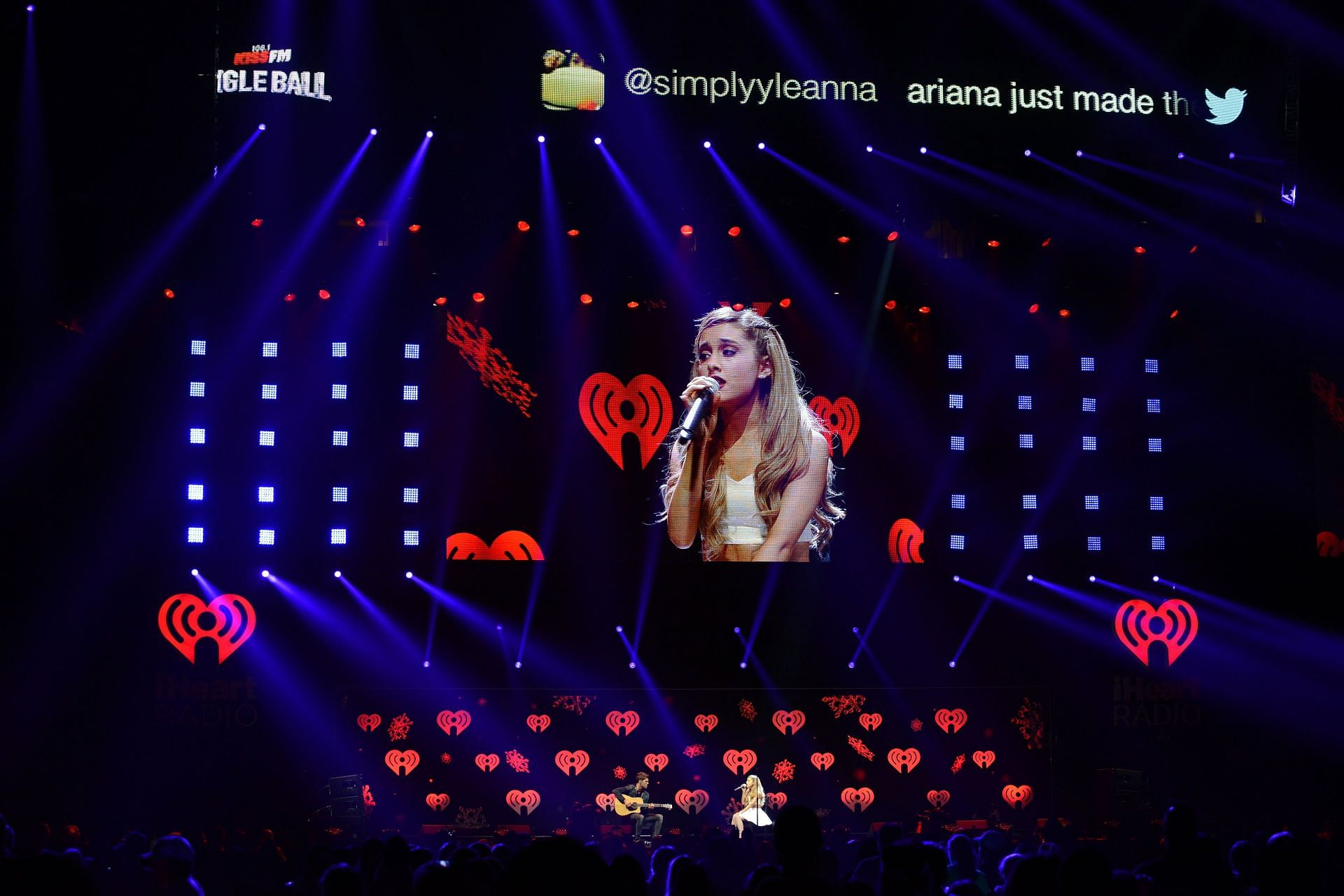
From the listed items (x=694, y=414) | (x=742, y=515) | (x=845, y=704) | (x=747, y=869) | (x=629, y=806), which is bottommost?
(x=629, y=806)

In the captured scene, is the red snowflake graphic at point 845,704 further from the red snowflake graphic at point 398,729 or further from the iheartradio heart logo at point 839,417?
the red snowflake graphic at point 398,729

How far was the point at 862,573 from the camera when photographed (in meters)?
16.6

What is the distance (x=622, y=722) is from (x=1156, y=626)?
7322 millimetres

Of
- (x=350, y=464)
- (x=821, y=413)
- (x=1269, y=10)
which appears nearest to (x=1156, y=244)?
(x=1269, y=10)

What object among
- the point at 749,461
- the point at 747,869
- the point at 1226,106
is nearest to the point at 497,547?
the point at 749,461

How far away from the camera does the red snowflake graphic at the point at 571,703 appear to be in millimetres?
15953

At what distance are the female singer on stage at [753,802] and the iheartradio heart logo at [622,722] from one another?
158cm

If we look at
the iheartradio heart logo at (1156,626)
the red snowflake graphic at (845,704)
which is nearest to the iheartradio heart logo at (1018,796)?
the red snowflake graphic at (845,704)

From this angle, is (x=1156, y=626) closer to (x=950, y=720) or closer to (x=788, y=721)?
(x=950, y=720)

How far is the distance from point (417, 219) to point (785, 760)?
27.5ft

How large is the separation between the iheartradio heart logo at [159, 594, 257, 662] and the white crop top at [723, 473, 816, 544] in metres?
6.06

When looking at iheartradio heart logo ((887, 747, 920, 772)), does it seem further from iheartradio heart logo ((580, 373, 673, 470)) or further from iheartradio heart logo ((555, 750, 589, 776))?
iheartradio heart logo ((580, 373, 673, 470))

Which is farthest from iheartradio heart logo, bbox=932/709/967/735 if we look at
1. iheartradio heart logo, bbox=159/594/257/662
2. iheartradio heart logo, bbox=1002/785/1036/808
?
iheartradio heart logo, bbox=159/594/257/662

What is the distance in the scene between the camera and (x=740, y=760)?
16.0 metres
